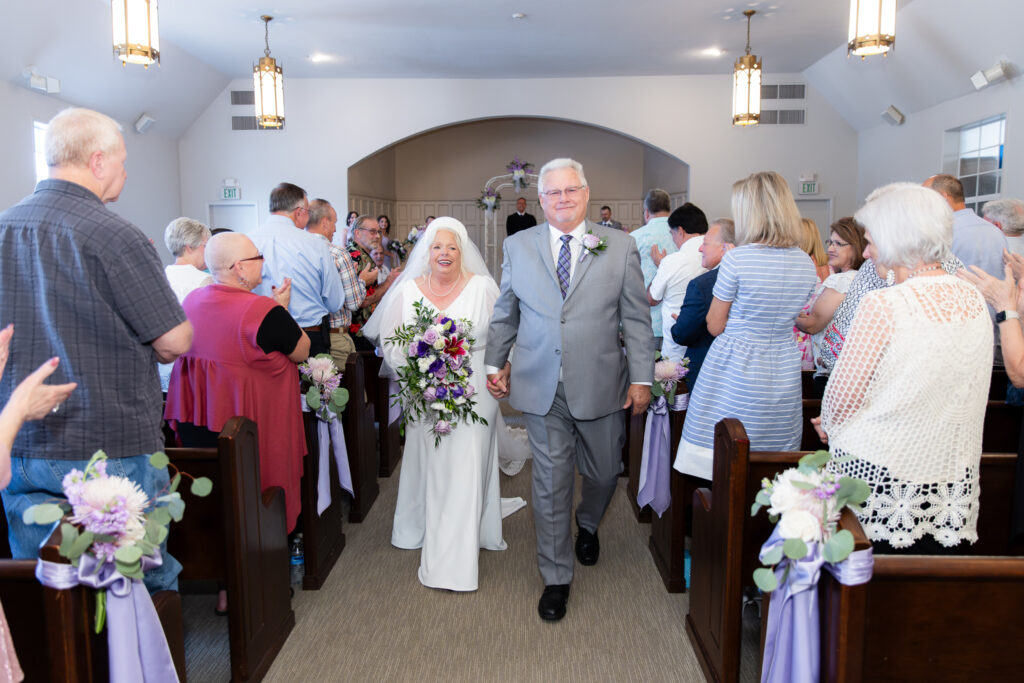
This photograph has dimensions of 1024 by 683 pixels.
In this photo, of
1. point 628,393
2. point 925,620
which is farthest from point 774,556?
point 628,393

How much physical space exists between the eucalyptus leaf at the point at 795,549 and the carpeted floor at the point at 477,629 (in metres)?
1.38

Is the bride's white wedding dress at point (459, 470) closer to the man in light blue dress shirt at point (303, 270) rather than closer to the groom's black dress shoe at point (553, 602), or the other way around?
the groom's black dress shoe at point (553, 602)

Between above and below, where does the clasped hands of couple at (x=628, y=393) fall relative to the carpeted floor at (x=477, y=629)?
above

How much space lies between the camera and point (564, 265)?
3.23 meters

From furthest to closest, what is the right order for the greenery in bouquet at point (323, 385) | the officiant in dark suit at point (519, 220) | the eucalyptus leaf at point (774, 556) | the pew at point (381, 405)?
the officiant in dark suit at point (519, 220)
the pew at point (381, 405)
the greenery in bouquet at point (323, 385)
the eucalyptus leaf at point (774, 556)

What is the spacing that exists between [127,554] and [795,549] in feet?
4.96

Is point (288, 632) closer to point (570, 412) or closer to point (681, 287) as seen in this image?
point (570, 412)

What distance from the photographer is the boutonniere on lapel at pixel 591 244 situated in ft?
10.2

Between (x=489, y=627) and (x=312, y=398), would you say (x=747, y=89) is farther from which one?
(x=489, y=627)

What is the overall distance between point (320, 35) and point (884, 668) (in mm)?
8599

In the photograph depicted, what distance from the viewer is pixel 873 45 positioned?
529 centimetres

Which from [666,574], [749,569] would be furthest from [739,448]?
[666,574]

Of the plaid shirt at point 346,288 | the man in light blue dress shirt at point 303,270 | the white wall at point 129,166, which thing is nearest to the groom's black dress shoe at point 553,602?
the man in light blue dress shirt at point 303,270

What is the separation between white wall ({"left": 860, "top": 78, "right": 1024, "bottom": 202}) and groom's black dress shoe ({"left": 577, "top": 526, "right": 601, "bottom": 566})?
5413 millimetres
